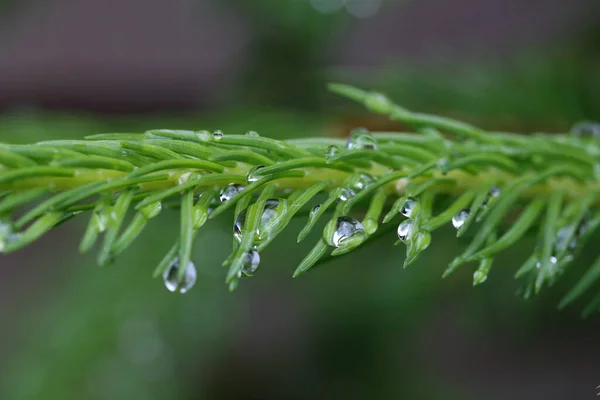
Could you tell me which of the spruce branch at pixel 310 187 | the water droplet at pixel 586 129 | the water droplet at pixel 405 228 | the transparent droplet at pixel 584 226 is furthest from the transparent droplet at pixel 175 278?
the water droplet at pixel 586 129

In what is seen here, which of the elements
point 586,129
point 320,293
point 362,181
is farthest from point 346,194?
point 320,293

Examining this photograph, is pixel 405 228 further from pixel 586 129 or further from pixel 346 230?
pixel 586 129

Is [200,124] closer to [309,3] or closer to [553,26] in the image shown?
[309,3]

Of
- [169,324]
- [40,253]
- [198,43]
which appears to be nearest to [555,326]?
[169,324]

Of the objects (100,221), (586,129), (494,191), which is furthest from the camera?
(586,129)

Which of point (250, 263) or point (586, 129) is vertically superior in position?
point (586, 129)

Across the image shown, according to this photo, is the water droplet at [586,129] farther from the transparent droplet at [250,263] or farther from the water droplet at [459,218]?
the transparent droplet at [250,263]

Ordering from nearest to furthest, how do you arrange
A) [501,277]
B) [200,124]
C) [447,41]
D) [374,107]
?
[374,107] < [200,124] < [501,277] < [447,41]
